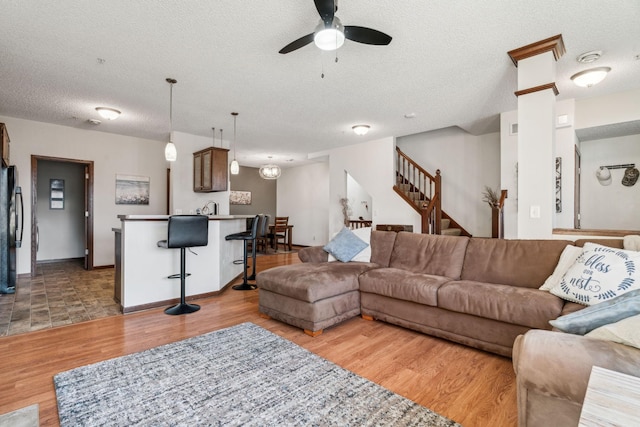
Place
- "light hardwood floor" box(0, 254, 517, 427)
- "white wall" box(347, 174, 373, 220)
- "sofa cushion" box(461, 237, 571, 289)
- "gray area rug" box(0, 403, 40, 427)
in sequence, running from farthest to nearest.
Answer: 1. "white wall" box(347, 174, 373, 220)
2. "sofa cushion" box(461, 237, 571, 289)
3. "light hardwood floor" box(0, 254, 517, 427)
4. "gray area rug" box(0, 403, 40, 427)

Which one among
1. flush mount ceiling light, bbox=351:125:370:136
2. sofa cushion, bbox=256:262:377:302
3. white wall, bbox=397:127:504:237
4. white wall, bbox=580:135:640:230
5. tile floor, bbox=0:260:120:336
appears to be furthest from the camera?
white wall, bbox=397:127:504:237

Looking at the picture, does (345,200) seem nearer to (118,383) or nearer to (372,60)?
(372,60)

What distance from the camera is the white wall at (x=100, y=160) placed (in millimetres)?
5156

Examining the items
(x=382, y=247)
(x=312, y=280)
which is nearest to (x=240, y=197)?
(x=382, y=247)

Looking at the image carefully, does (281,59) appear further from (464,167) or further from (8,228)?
(464,167)

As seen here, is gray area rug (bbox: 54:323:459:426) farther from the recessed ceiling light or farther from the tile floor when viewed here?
the recessed ceiling light

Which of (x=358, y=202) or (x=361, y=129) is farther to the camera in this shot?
(x=358, y=202)

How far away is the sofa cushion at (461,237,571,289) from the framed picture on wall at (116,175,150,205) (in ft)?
20.7

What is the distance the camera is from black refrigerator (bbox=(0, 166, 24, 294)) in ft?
13.4

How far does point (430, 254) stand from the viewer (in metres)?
3.21

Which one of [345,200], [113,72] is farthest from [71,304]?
[345,200]

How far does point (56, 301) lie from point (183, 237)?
79.4 inches

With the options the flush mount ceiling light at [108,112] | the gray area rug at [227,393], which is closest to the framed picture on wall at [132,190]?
the flush mount ceiling light at [108,112]

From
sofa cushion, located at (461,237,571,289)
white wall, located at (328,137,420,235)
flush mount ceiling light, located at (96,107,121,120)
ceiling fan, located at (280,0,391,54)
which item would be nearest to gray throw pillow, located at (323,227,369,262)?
sofa cushion, located at (461,237,571,289)
